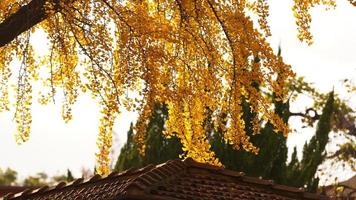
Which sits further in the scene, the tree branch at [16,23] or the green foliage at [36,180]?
the green foliage at [36,180]

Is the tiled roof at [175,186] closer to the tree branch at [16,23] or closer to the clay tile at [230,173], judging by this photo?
the clay tile at [230,173]

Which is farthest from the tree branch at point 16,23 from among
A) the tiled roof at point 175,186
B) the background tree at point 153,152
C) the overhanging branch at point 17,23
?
the background tree at point 153,152

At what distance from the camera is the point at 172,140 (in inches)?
556

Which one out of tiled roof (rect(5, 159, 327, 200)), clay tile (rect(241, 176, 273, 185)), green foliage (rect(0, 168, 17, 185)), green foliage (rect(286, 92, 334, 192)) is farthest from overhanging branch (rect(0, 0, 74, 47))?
green foliage (rect(0, 168, 17, 185))

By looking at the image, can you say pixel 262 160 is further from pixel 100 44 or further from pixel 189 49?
pixel 100 44

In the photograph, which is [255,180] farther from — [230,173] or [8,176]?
[8,176]

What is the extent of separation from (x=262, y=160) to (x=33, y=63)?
16.1ft

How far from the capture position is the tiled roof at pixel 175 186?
5.45m

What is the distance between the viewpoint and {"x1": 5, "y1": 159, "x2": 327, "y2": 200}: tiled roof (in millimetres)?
5445

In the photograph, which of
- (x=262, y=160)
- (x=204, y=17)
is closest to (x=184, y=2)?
(x=204, y=17)

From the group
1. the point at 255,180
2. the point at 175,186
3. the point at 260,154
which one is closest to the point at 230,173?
the point at 255,180

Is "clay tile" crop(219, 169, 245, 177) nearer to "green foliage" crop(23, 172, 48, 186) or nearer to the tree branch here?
the tree branch

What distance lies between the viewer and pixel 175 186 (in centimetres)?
589

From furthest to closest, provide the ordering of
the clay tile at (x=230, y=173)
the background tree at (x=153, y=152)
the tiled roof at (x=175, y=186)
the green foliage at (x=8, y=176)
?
the green foliage at (x=8, y=176)
the background tree at (x=153, y=152)
the clay tile at (x=230, y=173)
the tiled roof at (x=175, y=186)
